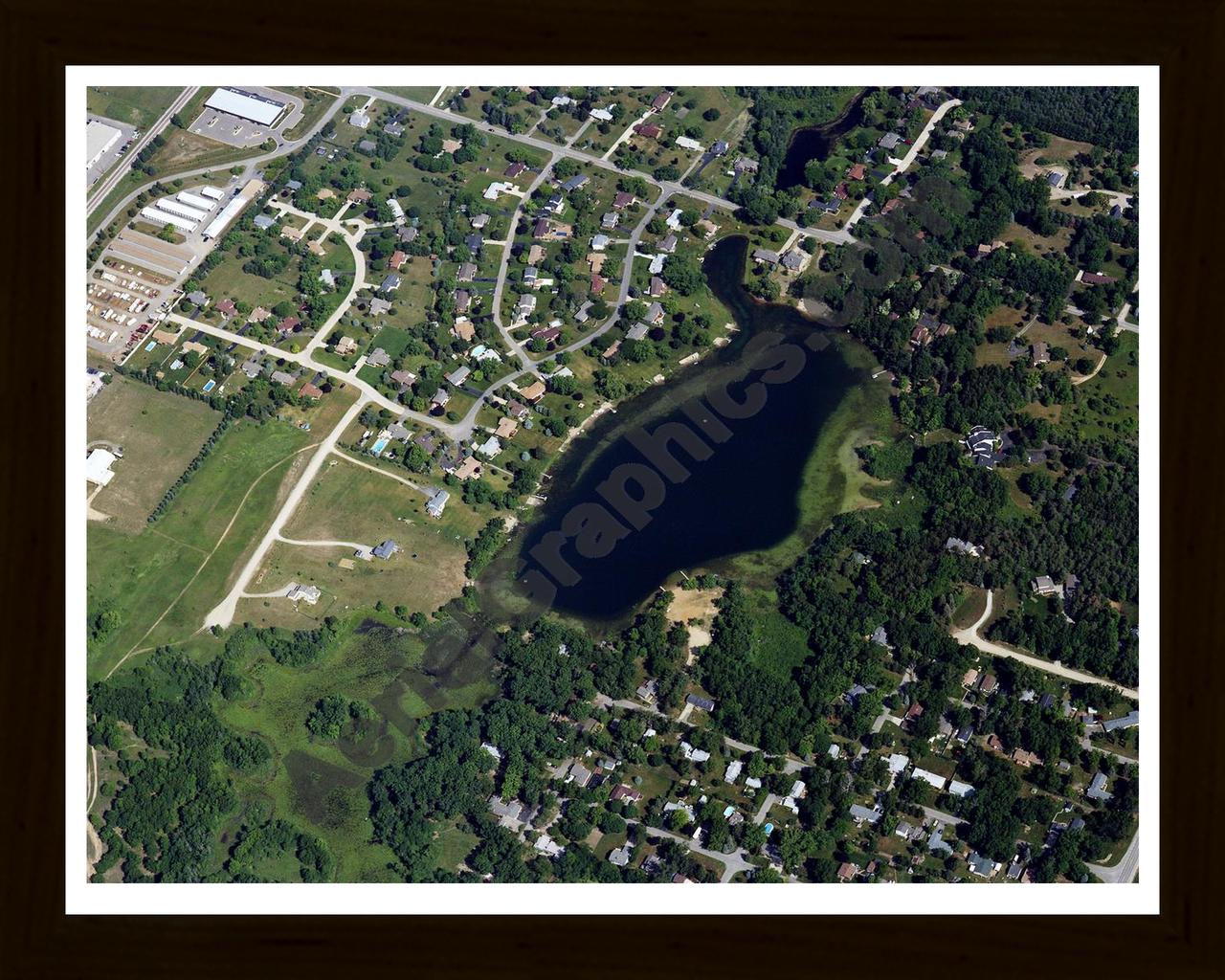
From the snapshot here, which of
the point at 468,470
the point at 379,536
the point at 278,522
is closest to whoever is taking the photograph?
the point at 379,536

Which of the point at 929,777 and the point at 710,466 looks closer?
the point at 929,777

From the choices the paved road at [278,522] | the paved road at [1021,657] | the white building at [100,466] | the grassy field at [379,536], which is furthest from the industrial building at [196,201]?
the paved road at [1021,657]

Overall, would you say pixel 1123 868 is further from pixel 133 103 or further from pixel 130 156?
pixel 133 103

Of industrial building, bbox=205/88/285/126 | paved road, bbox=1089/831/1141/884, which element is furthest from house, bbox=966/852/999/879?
industrial building, bbox=205/88/285/126

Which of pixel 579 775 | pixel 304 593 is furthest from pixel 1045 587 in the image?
pixel 304 593
